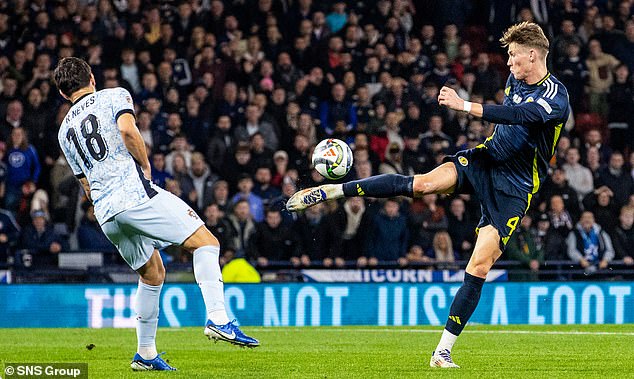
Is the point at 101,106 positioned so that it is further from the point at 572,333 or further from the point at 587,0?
the point at 587,0

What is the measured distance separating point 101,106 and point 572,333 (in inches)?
265

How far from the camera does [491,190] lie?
8.72 meters

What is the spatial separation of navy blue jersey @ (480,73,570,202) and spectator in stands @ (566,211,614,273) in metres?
7.30

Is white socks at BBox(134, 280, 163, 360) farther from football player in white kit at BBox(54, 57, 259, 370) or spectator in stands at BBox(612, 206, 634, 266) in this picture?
spectator in stands at BBox(612, 206, 634, 266)

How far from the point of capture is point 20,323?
14.8 meters

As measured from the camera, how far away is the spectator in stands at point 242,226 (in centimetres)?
1566

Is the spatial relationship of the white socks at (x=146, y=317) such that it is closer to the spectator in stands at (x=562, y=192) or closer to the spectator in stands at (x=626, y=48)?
the spectator in stands at (x=562, y=192)

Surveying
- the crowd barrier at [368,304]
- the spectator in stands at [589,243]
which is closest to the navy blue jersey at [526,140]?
the crowd barrier at [368,304]

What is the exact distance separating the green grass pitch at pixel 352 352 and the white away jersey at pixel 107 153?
1.18m

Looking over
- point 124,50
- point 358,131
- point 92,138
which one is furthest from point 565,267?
point 92,138

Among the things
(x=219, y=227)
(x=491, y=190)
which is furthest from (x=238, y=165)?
(x=491, y=190)

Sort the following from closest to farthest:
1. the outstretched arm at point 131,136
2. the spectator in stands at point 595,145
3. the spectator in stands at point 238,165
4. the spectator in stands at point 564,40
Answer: the outstretched arm at point 131,136 → the spectator in stands at point 238,165 → the spectator in stands at point 595,145 → the spectator in stands at point 564,40

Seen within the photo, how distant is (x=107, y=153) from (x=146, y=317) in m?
1.22

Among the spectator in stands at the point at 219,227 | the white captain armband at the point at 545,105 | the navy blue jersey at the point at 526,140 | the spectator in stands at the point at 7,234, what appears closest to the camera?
the white captain armband at the point at 545,105
